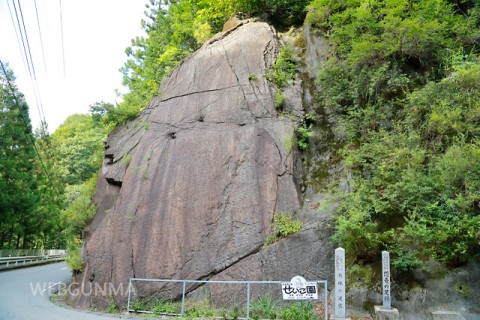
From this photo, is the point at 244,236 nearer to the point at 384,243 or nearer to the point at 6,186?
the point at 384,243

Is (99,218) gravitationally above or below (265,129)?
below

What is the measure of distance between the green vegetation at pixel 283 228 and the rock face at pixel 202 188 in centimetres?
20

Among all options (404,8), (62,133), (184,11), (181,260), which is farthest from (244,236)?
(62,133)

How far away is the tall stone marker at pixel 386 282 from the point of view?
24.6 ft

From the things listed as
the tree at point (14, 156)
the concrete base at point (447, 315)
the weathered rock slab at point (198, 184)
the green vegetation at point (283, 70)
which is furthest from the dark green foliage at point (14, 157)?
the concrete base at point (447, 315)

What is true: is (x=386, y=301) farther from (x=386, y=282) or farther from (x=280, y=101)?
(x=280, y=101)

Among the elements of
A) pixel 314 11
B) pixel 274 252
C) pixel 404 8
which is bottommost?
pixel 274 252

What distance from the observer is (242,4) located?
17.4 m

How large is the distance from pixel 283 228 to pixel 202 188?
2938mm

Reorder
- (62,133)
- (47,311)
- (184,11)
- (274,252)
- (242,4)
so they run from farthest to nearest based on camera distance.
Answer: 1. (62,133)
2. (184,11)
3. (242,4)
4. (47,311)
5. (274,252)

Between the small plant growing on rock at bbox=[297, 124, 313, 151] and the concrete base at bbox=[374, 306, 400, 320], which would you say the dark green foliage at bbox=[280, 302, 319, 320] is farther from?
the small plant growing on rock at bbox=[297, 124, 313, 151]

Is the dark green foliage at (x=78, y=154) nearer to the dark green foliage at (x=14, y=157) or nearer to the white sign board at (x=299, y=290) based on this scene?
the dark green foliage at (x=14, y=157)

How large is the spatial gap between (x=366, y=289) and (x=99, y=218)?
9.41 m

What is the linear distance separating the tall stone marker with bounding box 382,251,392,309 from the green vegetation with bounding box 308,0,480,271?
21.5 inches
